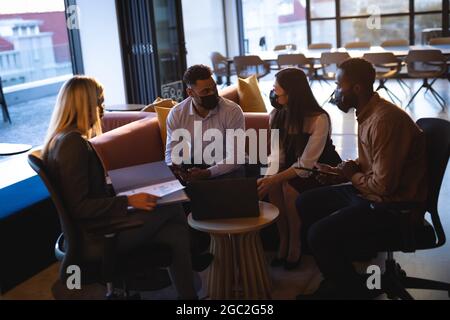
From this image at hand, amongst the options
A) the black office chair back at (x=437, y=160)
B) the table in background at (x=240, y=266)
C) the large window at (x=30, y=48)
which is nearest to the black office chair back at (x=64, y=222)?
the table in background at (x=240, y=266)

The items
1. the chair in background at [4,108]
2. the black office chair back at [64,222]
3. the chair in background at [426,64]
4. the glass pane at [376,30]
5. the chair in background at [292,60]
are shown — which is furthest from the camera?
the glass pane at [376,30]

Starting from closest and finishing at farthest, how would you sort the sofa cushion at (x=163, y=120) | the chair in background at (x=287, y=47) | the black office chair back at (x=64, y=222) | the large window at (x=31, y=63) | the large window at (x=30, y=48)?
the black office chair back at (x=64, y=222) < the sofa cushion at (x=163, y=120) < the large window at (x=31, y=63) < the chair in background at (x=287, y=47) < the large window at (x=30, y=48)

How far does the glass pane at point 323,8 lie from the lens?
1267 centimetres

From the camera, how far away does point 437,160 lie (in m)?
3.12

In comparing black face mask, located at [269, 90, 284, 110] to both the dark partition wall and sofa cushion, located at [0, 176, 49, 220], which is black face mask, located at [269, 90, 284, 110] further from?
the dark partition wall

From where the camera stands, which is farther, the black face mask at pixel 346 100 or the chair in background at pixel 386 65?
the chair in background at pixel 386 65

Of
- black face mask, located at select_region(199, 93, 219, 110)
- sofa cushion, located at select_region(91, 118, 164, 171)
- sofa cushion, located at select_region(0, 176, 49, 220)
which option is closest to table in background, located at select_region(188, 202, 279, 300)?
black face mask, located at select_region(199, 93, 219, 110)

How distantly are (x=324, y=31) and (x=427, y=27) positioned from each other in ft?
6.83

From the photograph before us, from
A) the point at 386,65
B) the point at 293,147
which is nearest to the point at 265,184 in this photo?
the point at 293,147

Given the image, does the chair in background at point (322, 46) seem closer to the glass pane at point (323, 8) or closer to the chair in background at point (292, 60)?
the chair in background at point (292, 60)

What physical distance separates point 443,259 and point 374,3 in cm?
930

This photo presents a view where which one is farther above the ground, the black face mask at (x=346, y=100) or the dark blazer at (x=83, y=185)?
the black face mask at (x=346, y=100)

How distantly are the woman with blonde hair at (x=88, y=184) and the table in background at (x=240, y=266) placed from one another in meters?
0.28

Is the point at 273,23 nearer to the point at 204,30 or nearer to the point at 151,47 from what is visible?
the point at 204,30
